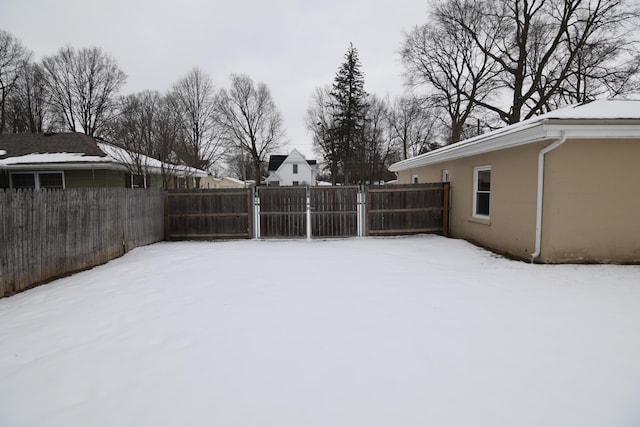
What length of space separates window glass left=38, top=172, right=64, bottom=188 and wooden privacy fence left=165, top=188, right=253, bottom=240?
6.64 m

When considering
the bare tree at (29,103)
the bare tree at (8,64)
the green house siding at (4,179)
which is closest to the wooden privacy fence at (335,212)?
the green house siding at (4,179)

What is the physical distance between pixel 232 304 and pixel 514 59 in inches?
955

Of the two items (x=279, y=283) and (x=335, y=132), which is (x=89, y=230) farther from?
(x=335, y=132)

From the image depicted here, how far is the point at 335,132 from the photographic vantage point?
99.0 ft

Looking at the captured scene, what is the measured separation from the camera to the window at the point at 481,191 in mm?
8594

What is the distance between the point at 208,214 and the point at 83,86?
27501mm

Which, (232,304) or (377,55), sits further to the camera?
(377,55)

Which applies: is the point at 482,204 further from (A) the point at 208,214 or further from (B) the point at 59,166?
(B) the point at 59,166

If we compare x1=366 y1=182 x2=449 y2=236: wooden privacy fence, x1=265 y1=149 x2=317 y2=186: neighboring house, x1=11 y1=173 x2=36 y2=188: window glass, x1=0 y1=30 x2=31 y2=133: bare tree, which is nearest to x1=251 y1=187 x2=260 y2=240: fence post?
x1=366 y1=182 x2=449 y2=236: wooden privacy fence

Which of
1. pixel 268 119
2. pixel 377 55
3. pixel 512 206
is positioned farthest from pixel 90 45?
pixel 512 206

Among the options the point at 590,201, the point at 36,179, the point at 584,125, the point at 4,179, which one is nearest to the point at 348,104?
the point at 36,179

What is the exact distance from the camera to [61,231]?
5977mm

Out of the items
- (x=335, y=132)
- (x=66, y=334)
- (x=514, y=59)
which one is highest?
(x=514, y=59)

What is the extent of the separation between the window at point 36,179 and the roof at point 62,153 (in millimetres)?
492
